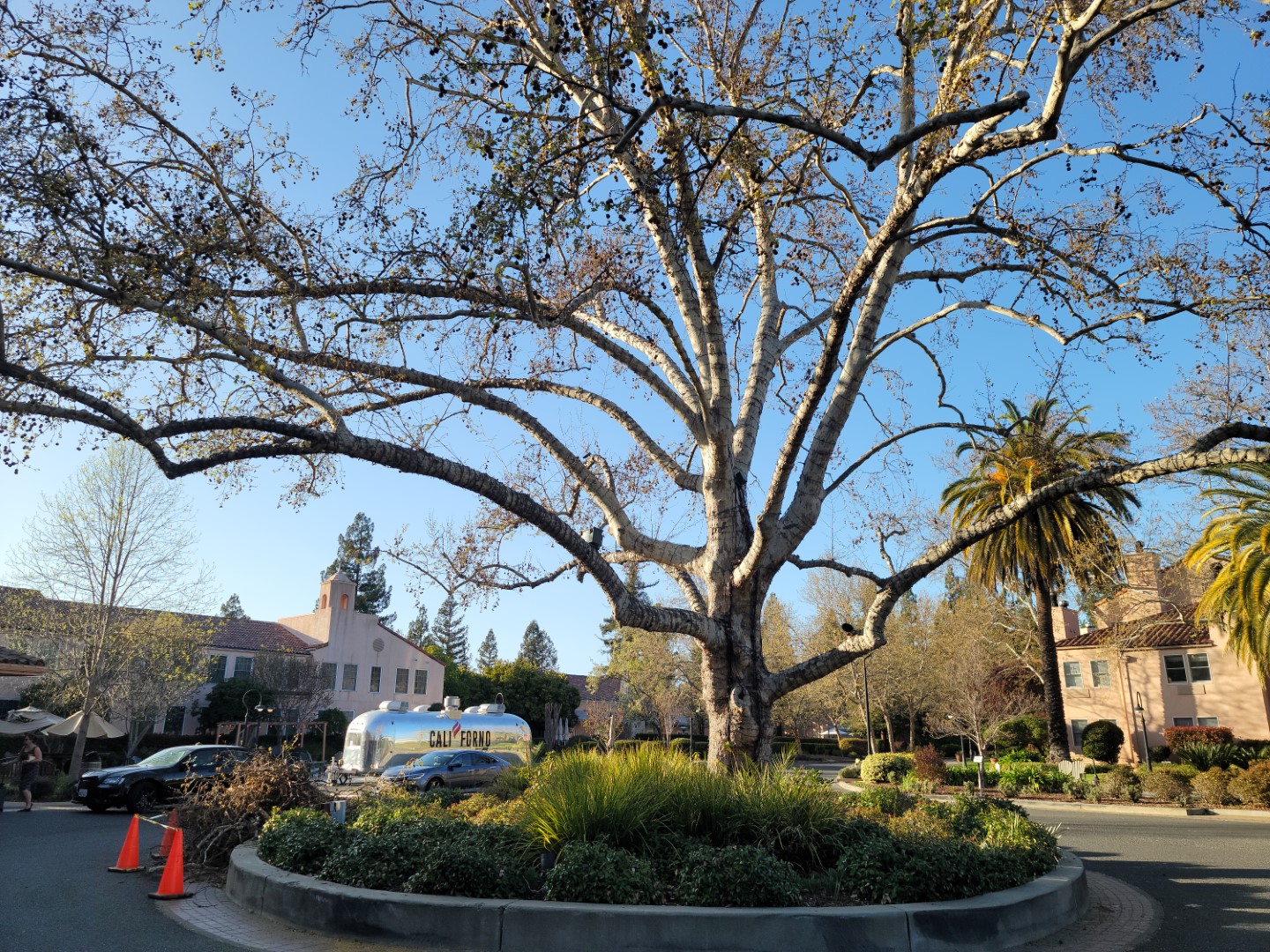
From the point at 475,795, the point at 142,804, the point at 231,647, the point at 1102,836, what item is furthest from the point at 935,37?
the point at 231,647

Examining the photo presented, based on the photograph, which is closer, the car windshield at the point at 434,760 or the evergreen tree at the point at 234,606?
the car windshield at the point at 434,760

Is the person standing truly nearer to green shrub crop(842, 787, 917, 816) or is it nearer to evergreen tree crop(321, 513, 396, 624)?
green shrub crop(842, 787, 917, 816)

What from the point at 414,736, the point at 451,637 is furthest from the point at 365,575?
the point at 414,736

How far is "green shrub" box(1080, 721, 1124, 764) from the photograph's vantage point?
3453 cm

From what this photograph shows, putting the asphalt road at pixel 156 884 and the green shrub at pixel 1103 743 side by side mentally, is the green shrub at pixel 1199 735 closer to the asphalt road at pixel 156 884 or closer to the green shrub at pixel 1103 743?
the green shrub at pixel 1103 743

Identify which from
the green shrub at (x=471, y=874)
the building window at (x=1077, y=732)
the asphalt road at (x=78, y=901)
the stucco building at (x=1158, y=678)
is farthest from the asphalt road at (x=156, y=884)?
the building window at (x=1077, y=732)

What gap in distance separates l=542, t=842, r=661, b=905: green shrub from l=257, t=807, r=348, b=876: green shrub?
106 inches

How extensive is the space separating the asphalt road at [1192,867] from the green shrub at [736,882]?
3.04 meters

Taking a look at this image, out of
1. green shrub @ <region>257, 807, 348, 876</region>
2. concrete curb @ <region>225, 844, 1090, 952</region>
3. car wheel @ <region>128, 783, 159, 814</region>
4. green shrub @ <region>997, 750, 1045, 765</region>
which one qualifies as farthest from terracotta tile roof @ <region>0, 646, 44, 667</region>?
green shrub @ <region>997, 750, 1045, 765</region>

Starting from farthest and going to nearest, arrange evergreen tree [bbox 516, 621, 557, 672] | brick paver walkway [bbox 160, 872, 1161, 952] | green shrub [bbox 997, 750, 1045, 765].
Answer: evergreen tree [bbox 516, 621, 557, 672]
green shrub [bbox 997, 750, 1045, 765]
brick paver walkway [bbox 160, 872, 1161, 952]

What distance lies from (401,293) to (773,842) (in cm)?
766

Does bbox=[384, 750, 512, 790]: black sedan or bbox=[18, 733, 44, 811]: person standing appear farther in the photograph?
bbox=[384, 750, 512, 790]: black sedan

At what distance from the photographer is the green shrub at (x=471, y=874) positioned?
22.2ft

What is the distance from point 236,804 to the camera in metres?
10.6
